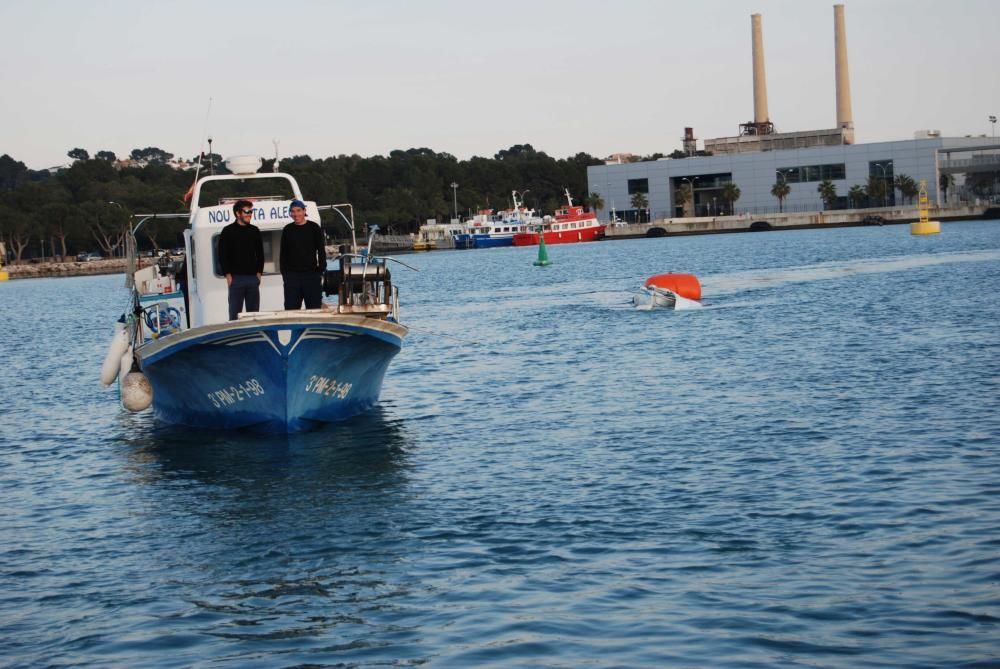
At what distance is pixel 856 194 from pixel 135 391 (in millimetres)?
153172

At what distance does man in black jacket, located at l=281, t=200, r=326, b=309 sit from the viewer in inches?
769

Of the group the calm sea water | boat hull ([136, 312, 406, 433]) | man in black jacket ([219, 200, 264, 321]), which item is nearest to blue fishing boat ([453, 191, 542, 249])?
the calm sea water

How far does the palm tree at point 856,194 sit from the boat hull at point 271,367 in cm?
15085

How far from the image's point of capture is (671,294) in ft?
164

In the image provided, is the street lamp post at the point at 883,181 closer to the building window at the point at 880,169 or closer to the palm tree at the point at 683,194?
the building window at the point at 880,169

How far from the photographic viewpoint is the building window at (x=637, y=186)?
182750 millimetres

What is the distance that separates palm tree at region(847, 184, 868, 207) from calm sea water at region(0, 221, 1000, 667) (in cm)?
13799

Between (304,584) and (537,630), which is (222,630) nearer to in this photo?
(304,584)

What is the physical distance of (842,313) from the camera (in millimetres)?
43031

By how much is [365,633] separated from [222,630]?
4.24 ft

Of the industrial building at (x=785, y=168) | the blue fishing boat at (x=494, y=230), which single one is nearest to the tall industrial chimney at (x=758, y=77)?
the industrial building at (x=785, y=168)

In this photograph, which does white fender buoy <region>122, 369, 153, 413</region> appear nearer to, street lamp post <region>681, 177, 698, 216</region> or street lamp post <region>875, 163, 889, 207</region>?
street lamp post <region>875, 163, 889, 207</region>

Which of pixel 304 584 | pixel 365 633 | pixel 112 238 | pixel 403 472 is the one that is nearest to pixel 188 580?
pixel 304 584

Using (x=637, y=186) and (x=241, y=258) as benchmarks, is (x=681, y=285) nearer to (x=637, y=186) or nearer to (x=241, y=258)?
(x=241, y=258)
